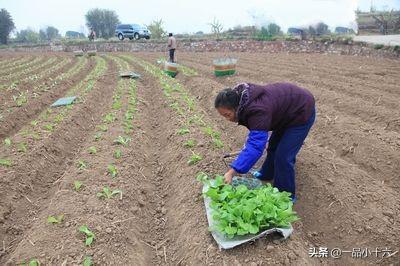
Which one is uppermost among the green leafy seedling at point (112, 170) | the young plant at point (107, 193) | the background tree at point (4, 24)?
the background tree at point (4, 24)

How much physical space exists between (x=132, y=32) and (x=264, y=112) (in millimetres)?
35939

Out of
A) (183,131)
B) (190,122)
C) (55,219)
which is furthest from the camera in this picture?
(190,122)

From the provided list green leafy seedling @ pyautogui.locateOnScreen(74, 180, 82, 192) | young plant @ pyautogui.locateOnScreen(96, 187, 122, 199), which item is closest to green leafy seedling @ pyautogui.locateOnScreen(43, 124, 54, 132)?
green leafy seedling @ pyautogui.locateOnScreen(74, 180, 82, 192)

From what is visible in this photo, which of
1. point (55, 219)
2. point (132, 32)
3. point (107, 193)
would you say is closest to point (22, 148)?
point (107, 193)

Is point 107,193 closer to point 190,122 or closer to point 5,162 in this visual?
point 5,162

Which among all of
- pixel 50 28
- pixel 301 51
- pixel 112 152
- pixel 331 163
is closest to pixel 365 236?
pixel 331 163

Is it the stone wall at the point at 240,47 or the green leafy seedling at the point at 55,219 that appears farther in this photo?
the stone wall at the point at 240,47

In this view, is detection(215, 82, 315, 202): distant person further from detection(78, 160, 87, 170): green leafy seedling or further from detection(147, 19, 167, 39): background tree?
detection(147, 19, 167, 39): background tree

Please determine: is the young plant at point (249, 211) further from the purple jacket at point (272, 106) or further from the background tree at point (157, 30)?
the background tree at point (157, 30)

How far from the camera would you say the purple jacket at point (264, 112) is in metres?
3.81

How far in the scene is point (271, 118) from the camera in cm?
404

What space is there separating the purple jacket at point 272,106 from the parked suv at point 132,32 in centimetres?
3547

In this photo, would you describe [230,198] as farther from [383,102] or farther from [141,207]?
[383,102]

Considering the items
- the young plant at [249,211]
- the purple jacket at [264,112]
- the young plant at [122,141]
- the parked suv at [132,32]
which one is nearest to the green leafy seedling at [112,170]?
the young plant at [122,141]
